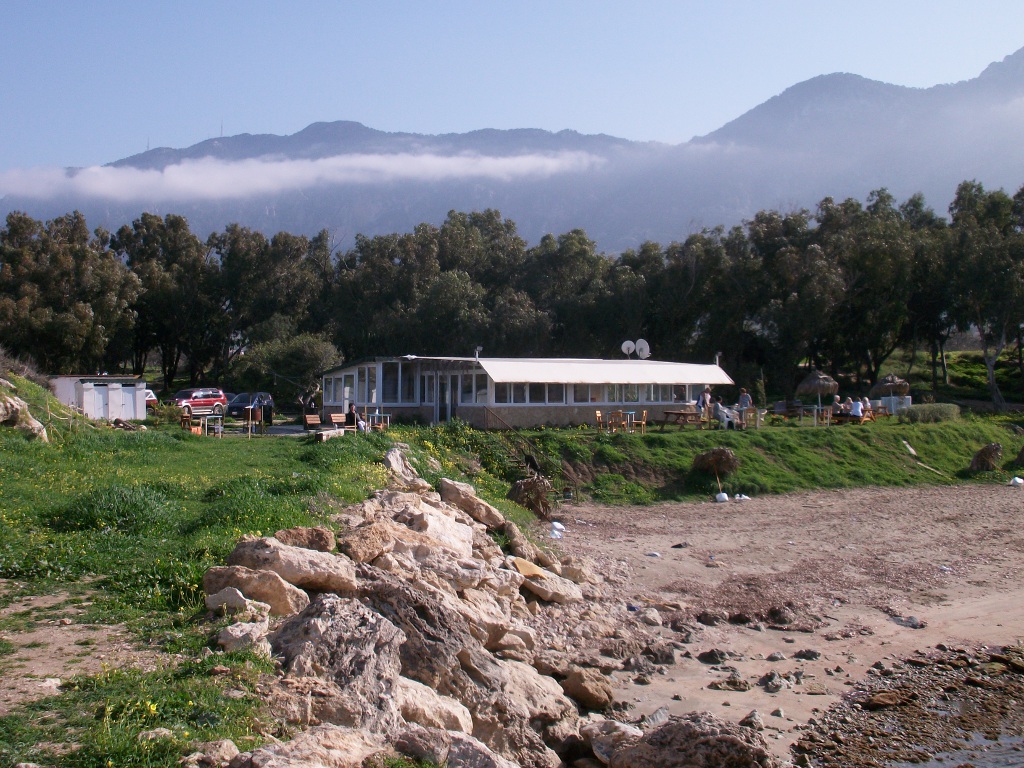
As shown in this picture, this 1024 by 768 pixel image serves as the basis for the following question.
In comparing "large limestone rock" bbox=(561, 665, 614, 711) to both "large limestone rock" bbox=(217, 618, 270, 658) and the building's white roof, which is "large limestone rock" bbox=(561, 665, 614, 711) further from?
the building's white roof

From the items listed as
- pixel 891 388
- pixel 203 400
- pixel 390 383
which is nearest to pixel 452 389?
pixel 390 383

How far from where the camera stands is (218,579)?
8.30m

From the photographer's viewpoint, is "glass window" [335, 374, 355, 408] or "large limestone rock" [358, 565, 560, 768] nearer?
"large limestone rock" [358, 565, 560, 768]

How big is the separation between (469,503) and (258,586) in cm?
868

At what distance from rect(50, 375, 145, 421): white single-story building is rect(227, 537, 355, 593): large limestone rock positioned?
2749 cm

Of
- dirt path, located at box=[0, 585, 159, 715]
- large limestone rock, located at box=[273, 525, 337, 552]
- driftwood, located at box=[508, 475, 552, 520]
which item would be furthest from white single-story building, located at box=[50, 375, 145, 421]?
dirt path, located at box=[0, 585, 159, 715]

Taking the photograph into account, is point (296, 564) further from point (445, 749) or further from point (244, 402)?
point (244, 402)

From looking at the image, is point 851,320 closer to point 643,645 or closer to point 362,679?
point 643,645

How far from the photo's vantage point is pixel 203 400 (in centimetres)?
4188

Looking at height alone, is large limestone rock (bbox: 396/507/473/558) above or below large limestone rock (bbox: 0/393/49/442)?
below

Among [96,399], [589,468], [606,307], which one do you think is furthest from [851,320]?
[96,399]

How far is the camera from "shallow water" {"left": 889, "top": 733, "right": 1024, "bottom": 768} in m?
8.87

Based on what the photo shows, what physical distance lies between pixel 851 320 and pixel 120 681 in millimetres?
46876

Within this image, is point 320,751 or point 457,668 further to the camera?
point 457,668
